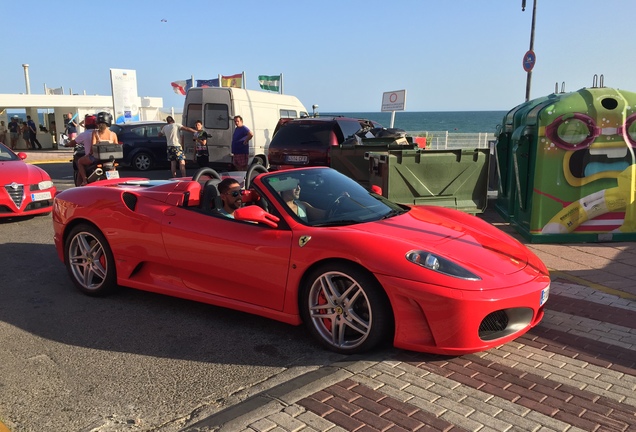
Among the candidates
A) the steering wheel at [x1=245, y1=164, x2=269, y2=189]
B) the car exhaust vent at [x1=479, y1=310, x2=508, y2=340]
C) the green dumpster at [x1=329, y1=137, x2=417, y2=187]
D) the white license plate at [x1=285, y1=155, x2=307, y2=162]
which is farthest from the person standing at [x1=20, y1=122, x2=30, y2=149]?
the car exhaust vent at [x1=479, y1=310, x2=508, y2=340]

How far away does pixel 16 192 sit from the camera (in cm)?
866

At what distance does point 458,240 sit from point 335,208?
101cm

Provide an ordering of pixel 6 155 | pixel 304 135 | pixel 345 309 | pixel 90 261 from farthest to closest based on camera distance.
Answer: pixel 304 135 < pixel 6 155 < pixel 90 261 < pixel 345 309

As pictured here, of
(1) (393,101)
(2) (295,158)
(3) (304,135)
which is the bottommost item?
(2) (295,158)

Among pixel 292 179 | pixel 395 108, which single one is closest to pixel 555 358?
pixel 292 179

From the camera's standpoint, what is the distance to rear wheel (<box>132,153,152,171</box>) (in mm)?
17016

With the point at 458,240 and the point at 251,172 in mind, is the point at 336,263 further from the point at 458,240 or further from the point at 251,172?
the point at 251,172

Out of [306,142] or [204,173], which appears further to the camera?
[306,142]

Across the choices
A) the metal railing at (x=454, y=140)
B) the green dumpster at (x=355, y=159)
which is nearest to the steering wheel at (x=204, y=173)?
the green dumpster at (x=355, y=159)

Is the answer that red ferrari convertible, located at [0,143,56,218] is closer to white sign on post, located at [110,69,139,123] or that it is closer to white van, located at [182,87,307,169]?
white van, located at [182,87,307,169]

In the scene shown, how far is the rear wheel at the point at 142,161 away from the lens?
1702 centimetres

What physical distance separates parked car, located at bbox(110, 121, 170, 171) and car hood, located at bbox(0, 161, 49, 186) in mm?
7563

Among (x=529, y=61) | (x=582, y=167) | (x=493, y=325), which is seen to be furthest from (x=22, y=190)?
(x=529, y=61)

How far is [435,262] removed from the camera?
143 inches
